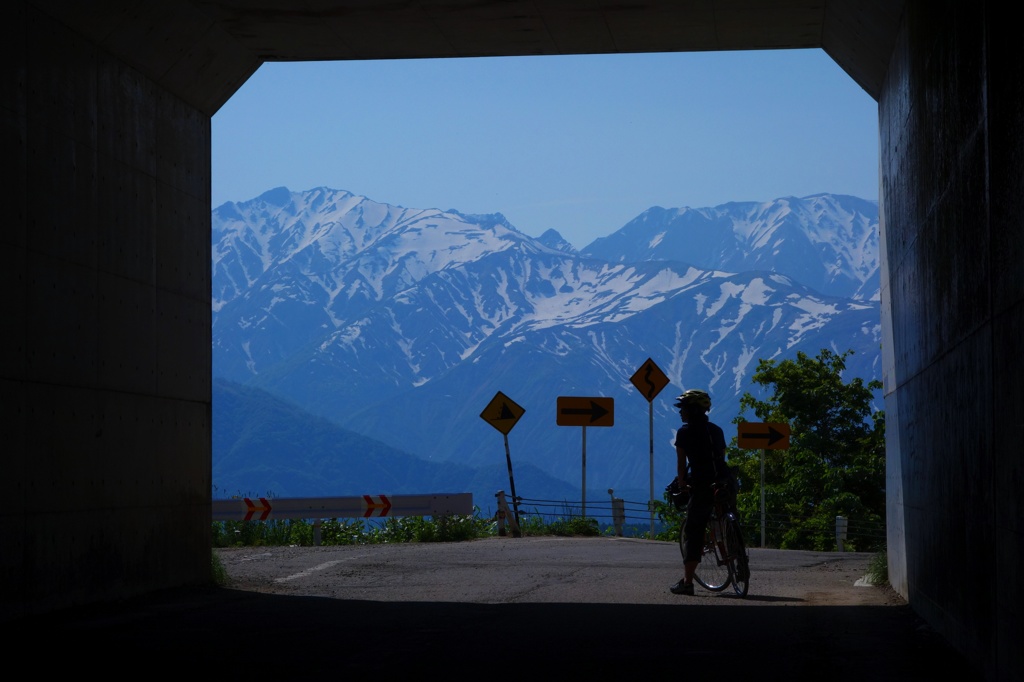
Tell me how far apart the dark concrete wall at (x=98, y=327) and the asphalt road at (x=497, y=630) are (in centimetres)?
52

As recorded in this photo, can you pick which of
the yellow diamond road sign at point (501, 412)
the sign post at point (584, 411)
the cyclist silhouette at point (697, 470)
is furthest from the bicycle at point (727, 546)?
the yellow diamond road sign at point (501, 412)

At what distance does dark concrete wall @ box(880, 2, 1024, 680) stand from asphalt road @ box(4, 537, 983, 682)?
0.62 meters

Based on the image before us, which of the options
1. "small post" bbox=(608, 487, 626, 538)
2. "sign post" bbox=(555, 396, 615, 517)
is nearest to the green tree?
"small post" bbox=(608, 487, 626, 538)

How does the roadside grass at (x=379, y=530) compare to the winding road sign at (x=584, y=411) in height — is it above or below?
below

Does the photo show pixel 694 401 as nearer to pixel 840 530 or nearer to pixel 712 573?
pixel 712 573

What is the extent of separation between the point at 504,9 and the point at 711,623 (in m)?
5.46

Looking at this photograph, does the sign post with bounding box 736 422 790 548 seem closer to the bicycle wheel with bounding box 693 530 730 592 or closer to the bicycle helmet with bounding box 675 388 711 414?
the bicycle wheel with bounding box 693 530 730 592

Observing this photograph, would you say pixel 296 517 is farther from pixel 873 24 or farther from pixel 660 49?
pixel 873 24

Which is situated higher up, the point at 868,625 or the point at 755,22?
the point at 755,22

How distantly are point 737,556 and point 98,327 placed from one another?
19.0 feet

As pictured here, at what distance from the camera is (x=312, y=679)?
7609 mm

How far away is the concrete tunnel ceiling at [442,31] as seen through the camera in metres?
12.0

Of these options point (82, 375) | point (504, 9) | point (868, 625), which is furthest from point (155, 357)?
point (868, 625)

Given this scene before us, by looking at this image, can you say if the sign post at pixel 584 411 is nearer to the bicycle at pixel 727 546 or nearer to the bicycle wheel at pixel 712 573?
the bicycle wheel at pixel 712 573
